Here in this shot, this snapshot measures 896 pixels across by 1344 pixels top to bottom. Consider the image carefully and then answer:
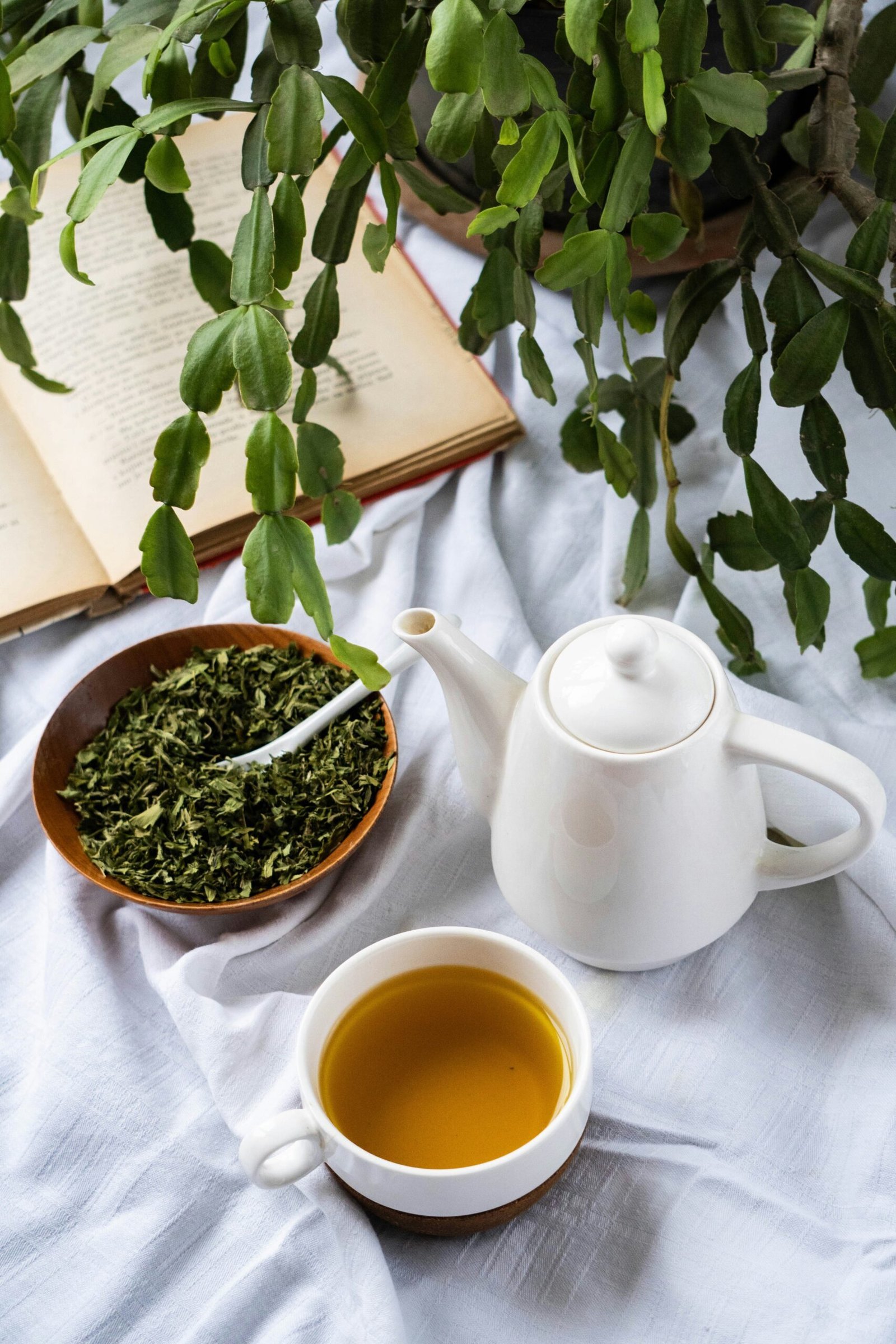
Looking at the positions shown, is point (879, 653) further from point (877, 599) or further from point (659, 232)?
point (659, 232)

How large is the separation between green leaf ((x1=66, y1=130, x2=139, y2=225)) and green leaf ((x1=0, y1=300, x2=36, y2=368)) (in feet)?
0.64

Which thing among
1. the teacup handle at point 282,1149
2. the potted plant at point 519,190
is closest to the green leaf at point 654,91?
the potted plant at point 519,190

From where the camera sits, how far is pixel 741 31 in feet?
1.85

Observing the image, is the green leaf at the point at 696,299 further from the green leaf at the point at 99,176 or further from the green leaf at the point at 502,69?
the green leaf at the point at 99,176

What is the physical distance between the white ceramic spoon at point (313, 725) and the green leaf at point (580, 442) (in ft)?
0.58

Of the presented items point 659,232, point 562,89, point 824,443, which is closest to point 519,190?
point 659,232

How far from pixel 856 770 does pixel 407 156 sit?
371 mm

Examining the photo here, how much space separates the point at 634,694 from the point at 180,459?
231 mm

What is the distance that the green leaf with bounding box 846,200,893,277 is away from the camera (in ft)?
1.90

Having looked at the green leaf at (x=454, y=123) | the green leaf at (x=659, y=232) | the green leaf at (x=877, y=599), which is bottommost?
the green leaf at (x=877, y=599)

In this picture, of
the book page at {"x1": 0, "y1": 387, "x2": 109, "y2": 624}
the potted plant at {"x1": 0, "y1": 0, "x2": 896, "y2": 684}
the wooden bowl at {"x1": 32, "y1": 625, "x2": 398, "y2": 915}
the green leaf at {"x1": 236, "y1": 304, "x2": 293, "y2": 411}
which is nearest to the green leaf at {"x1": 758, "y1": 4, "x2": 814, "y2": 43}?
the potted plant at {"x1": 0, "y1": 0, "x2": 896, "y2": 684}

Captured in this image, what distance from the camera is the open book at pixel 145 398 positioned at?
2.86 ft

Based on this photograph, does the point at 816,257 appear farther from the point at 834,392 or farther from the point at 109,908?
the point at 109,908

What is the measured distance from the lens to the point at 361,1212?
1.81ft
